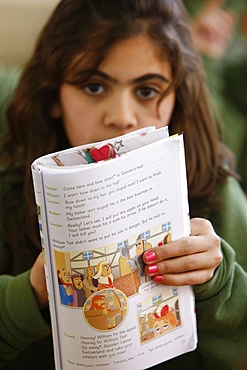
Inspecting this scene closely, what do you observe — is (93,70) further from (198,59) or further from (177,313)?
(177,313)

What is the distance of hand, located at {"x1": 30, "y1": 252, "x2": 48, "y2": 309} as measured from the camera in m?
0.98

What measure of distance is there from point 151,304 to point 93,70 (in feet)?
1.45

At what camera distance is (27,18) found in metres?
2.60

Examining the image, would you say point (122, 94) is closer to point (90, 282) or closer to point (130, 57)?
point (130, 57)

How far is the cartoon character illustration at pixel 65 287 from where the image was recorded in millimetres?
862

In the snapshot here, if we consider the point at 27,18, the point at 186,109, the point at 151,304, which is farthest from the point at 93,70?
the point at 27,18

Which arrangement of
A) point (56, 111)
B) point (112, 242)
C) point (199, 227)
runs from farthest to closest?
point (56, 111) < point (199, 227) < point (112, 242)

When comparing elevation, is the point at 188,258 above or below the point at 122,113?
below

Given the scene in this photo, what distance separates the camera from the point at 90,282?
→ 2.84ft

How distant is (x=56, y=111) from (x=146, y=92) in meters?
0.20

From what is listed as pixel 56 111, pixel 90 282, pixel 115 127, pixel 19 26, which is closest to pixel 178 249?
pixel 90 282

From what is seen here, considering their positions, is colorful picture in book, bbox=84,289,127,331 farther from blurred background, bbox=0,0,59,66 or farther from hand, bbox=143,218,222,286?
blurred background, bbox=0,0,59,66

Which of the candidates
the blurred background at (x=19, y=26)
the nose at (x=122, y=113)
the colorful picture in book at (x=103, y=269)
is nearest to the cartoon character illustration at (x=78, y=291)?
the colorful picture in book at (x=103, y=269)

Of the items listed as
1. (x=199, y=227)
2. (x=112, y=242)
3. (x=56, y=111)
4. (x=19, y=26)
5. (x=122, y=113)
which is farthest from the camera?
(x=19, y=26)
